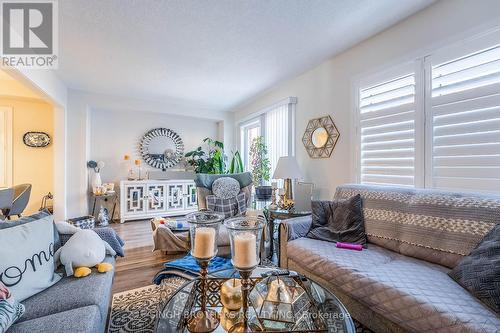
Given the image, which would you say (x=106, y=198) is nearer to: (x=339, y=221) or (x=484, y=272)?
(x=339, y=221)

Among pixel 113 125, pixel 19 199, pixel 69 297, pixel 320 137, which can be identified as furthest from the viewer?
pixel 113 125

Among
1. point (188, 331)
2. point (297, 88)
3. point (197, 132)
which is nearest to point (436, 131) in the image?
point (297, 88)

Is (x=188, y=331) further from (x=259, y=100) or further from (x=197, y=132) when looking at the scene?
(x=197, y=132)

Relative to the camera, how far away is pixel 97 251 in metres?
1.52

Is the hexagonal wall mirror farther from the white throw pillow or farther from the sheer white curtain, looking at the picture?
the white throw pillow

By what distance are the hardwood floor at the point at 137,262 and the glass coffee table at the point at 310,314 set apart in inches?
48.9

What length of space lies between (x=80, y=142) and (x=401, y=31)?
4.86 meters

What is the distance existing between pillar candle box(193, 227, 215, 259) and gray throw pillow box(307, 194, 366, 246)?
1.34 meters

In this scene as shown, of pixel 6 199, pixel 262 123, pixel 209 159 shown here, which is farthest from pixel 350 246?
pixel 6 199

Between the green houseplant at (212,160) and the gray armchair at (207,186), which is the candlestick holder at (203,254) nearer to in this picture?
the gray armchair at (207,186)

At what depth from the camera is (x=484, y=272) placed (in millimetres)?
1112

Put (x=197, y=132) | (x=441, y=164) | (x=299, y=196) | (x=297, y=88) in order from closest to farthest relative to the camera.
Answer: (x=441, y=164) < (x=299, y=196) < (x=297, y=88) < (x=197, y=132)

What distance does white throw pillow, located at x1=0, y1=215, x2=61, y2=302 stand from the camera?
1.11 metres

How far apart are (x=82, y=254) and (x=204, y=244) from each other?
1027mm
